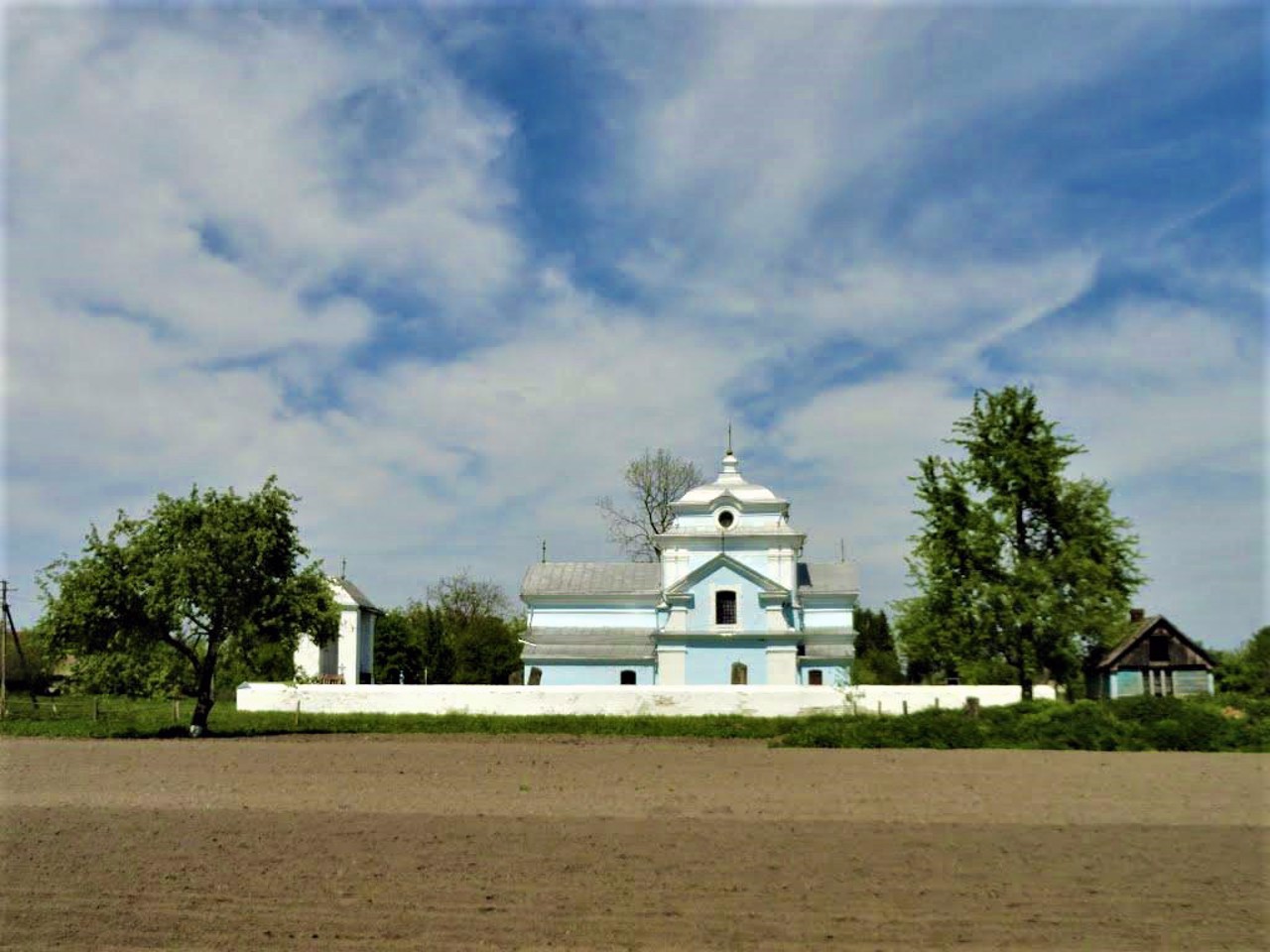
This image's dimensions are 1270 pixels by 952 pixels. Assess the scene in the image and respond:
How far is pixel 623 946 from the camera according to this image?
7852mm

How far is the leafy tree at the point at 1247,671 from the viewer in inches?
1618

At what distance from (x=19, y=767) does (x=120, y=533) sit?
27.5 feet

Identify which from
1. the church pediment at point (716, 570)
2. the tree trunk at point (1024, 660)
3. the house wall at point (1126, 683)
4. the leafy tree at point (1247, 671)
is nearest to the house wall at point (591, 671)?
the church pediment at point (716, 570)

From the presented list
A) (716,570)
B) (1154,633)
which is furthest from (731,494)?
(1154,633)

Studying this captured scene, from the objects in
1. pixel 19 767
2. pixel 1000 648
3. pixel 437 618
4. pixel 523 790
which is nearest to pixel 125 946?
pixel 523 790

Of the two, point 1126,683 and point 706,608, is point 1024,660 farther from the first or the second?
point 706,608

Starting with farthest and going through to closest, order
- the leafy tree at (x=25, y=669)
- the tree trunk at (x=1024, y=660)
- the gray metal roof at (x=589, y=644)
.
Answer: the leafy tree at (x=25, y=669) → the gray metal roof at (x=589, y=644) → the tree trunk at (x=1024, y=660)

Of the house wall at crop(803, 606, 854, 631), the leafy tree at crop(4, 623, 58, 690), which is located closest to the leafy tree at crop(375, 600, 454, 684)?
the leafy tree at crop(4, 623, 58, 690)

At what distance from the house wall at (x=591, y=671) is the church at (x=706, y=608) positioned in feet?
0.14

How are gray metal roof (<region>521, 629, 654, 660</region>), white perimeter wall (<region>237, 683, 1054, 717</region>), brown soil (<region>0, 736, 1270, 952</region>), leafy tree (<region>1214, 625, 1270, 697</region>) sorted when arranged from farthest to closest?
1. gray metal roof (<region>521, 629, 654, 660</region>)
2. leafy tree (<region>1214, 625, 1270, 697</region>)
3. white perimeter wall (<region>237, 683, 1054, 717</region>)
4. brown soil (<region>0, 736, 1270, 952</region>)

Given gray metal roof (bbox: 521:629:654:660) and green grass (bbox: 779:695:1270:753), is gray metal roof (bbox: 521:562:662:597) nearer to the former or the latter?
gray metal roof (bbox: 521:629:654:660)

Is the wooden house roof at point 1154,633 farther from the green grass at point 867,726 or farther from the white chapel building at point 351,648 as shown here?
the white chapel building at point 351,648

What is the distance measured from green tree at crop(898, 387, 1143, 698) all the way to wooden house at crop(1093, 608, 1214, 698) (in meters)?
10.1

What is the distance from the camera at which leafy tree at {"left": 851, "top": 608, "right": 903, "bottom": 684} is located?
56.1 m
